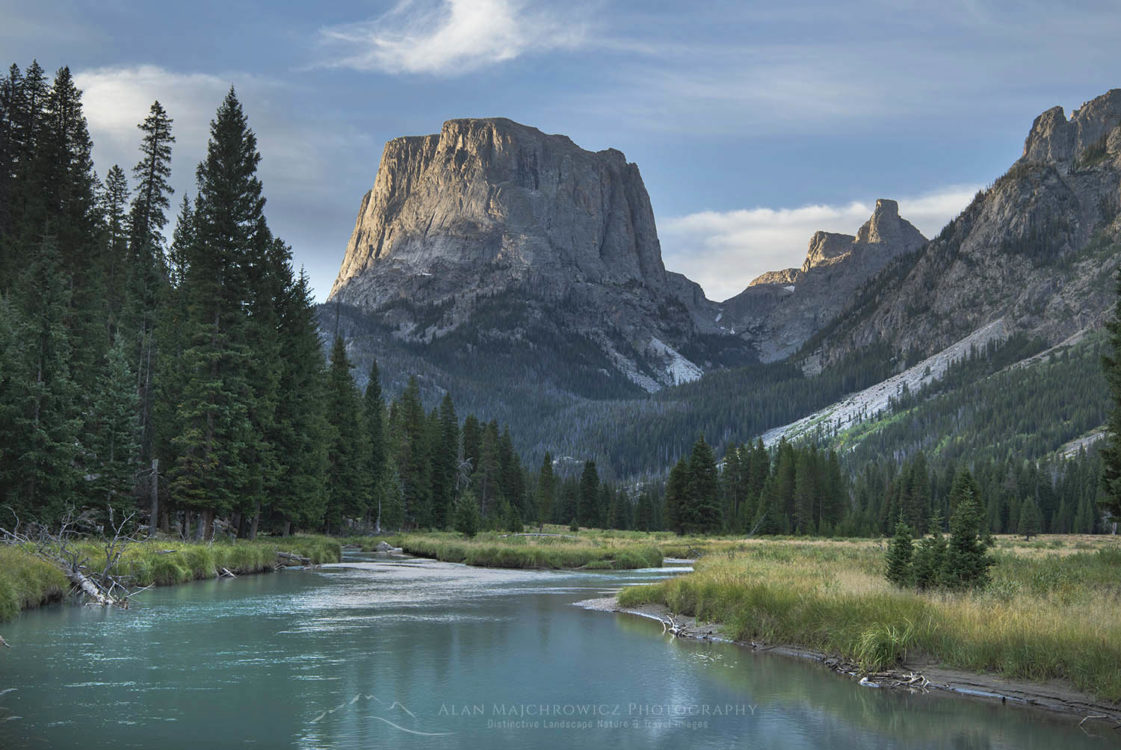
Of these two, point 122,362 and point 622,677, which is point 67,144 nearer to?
point 122,362

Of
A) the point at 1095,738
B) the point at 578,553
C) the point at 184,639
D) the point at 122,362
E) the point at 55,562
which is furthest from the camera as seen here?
the point at 578,553

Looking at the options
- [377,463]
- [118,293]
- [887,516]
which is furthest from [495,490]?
[118,293]

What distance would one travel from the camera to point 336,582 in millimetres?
39969

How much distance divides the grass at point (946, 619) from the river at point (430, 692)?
3.91ft

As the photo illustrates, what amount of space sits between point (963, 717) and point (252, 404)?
40046 millimetres

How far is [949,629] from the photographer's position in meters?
18.5

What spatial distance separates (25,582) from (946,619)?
2517 centimetres

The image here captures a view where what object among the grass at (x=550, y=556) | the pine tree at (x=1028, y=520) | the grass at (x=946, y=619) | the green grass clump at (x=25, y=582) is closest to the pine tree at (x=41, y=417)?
the green grass clump at (x=25, y=582)

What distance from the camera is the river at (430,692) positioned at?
14.0 metres

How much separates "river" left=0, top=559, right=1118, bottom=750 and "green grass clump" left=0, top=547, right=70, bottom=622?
604 mm

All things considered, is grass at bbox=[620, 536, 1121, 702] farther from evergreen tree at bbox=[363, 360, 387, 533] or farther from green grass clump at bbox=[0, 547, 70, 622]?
evergreen tree at bbox=[363, 360, 387, 533]

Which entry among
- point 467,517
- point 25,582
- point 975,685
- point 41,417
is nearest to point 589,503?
point 467,517

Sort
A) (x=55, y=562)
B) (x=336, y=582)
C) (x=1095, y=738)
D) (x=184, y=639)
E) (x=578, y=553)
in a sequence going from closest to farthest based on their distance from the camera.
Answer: (x=1095, y=738)
(x=184, y=639)
(x=55, y=562)
(x=336, y=582)
(x=578, y=553)

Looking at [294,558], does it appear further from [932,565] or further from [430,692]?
[932,565]
